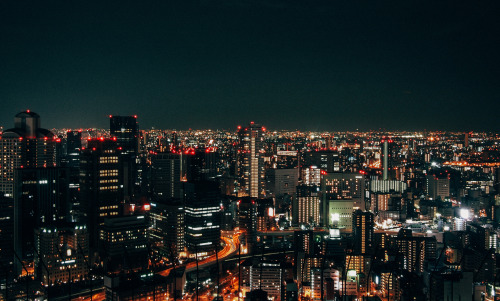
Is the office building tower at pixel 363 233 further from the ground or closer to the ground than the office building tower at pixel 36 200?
closer to the ground

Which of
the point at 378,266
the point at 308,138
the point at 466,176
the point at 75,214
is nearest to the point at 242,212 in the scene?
the point at 75,214

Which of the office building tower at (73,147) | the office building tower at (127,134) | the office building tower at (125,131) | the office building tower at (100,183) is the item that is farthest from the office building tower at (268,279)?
Answer: the office building tower at (125,131)

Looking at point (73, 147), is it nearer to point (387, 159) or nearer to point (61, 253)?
point (61, 253)

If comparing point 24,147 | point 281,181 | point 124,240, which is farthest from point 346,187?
point 24,147

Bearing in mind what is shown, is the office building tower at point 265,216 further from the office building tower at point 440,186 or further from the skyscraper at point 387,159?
the office building tower at point 440,186

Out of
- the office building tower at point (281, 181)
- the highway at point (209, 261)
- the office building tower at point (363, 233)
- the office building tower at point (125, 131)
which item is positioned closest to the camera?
the highway at point (209, 261)

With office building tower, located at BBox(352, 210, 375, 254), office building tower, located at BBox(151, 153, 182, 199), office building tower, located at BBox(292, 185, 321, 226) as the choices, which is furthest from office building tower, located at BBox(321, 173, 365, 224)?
office building tower, located at BBox(151, 153, 182, 199)

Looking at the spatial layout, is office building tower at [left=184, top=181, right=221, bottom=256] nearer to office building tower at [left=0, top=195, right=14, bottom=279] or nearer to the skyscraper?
office building tower at [left=0, top=195, right=14, bottom=279]

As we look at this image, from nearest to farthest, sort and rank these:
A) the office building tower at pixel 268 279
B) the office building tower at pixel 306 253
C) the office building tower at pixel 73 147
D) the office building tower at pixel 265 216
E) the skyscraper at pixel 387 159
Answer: the office building tower at pixel 268 279 < the office building tower at pixel 306 253 < the office building tower at pixel 265 216 < the office building tower at pixel 73 147 < the skyscraper at pixel 387 159
